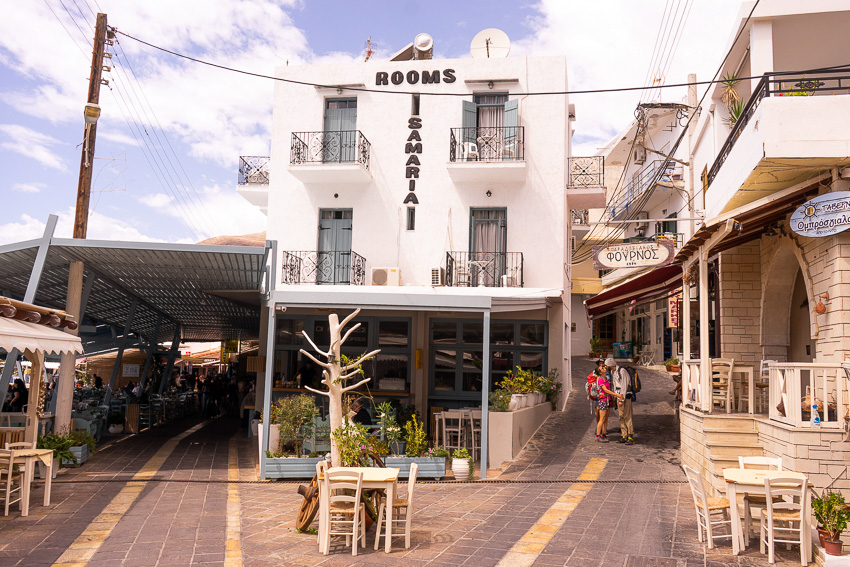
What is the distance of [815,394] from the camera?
802 cm

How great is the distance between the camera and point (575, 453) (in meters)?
12.5

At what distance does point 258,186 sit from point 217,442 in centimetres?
730

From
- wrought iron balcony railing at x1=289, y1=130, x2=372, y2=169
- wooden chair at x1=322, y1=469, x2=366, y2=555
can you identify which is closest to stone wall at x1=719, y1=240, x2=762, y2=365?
wooden chair at x1=322, y1=469, x2=366, y2=555

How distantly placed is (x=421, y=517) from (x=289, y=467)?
3182mm

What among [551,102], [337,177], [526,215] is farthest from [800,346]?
[337,177]

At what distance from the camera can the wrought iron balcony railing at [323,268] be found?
17500 mm

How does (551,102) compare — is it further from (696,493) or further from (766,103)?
(696,493)

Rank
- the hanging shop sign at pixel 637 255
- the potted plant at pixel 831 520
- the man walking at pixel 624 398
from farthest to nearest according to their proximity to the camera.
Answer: the man walking at pixel 624 398 → the hanging shop sign at pixel 637 255 → the potted plant at pixel 831 520

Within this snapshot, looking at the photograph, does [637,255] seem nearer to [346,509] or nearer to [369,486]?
[369,486]

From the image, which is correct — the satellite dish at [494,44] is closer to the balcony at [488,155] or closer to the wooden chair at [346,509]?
the balcony at [488,155]

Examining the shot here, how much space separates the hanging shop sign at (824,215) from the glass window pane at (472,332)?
345 inches

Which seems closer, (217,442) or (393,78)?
(217,442)

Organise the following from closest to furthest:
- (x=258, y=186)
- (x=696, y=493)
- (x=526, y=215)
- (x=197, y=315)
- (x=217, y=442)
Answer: (x=696, y=493)
(x=217, y=442)
(x=526, y=215)
(x=258, y=186)
(x=197, y=315)

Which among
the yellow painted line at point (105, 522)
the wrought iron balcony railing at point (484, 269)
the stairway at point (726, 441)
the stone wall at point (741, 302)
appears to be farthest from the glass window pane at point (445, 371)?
the stairway at point (726, 441)
